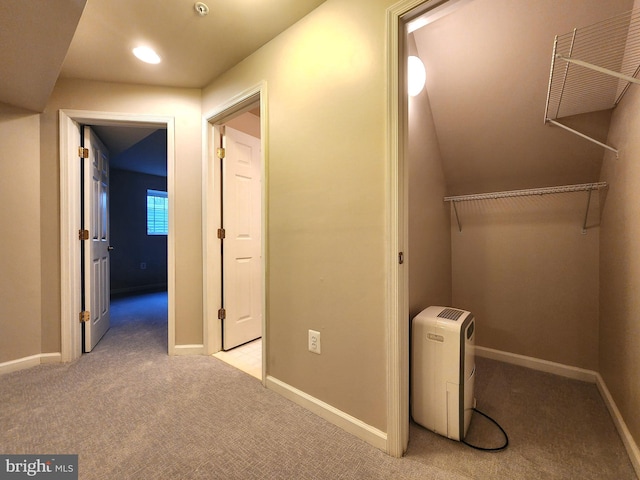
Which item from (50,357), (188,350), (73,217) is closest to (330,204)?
(188,350)

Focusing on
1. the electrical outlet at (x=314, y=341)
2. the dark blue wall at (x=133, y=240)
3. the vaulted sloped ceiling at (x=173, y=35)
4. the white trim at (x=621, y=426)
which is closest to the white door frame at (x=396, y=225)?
the electrical outlet at (x=314, y=341)

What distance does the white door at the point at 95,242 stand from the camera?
237cm

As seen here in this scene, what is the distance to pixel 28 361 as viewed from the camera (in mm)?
2117

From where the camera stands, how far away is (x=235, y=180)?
252 centimetres

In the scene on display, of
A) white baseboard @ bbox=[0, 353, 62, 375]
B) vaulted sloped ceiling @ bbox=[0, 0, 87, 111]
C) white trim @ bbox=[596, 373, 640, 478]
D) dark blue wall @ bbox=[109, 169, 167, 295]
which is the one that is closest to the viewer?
white trim @ bbox=[596, 373, 640, 478]

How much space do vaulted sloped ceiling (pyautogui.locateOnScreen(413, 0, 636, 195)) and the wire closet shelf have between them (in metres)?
0.09

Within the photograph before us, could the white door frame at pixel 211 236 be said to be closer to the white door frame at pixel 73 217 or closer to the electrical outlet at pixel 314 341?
the white door frame at pixel 73 217

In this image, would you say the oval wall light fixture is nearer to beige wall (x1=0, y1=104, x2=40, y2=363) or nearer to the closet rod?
the closet rod

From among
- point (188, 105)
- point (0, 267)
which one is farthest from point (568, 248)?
point (0, 267)

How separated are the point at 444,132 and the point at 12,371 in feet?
12.2

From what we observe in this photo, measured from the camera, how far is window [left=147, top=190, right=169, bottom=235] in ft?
18.4

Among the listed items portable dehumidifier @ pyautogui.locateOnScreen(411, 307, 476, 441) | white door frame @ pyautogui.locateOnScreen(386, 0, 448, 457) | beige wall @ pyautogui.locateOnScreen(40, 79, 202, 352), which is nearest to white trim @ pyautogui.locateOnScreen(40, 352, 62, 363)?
beige wall @ pyautogui.locateOnScreen(40, 79, 202, 352)

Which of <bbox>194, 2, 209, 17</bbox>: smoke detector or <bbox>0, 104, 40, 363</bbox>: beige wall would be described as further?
Answer: <bbox>0, 104, 40, 363</bbox>: beige wall

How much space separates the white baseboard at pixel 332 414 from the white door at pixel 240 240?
83 cm
